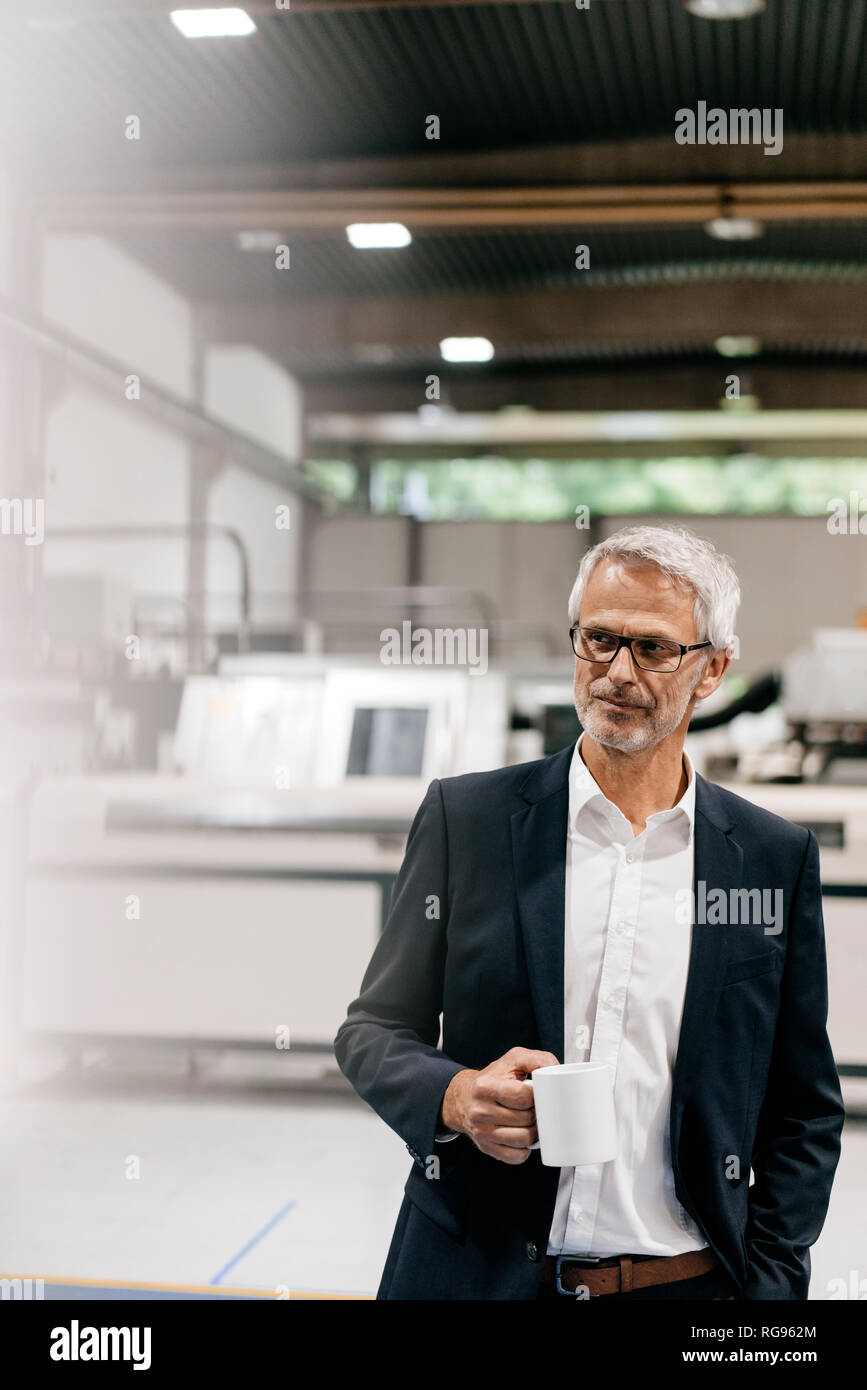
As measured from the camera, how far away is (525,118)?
19.5ft

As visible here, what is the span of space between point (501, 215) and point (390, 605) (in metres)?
6.40

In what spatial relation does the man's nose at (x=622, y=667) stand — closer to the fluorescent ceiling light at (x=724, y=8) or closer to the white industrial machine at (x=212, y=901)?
the white industrial machine at (x=212, y=901)

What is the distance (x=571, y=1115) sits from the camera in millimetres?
1231

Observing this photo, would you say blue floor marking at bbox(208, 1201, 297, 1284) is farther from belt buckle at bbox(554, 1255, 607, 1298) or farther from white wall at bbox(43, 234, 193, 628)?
white wall at bbox(43, 234, 193, 628)

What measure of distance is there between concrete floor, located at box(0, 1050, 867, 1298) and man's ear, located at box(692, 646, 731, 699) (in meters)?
1.76

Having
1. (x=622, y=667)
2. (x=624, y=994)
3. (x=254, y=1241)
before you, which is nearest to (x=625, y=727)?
(x=622, y=667)

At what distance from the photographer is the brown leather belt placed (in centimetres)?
138

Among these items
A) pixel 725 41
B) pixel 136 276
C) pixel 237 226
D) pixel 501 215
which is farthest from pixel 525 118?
pixel 136 276

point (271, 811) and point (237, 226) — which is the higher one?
point (237, 226)

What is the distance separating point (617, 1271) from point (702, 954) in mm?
355

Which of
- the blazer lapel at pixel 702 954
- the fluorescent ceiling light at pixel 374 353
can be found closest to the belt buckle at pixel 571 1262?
the blazer lapel at pixel 702 954

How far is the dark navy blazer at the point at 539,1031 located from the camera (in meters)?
1.39

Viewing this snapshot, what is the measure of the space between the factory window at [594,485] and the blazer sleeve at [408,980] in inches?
451
